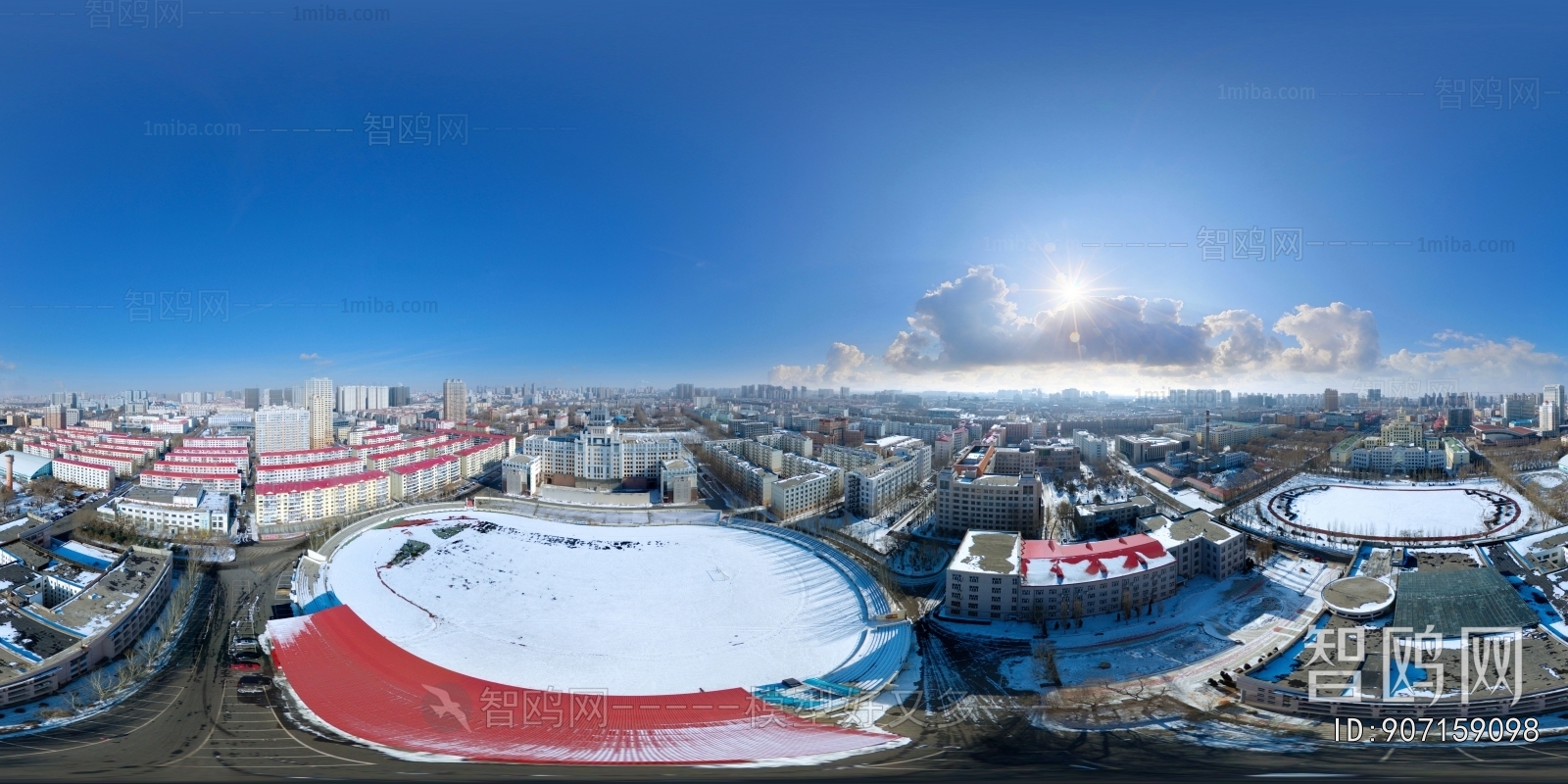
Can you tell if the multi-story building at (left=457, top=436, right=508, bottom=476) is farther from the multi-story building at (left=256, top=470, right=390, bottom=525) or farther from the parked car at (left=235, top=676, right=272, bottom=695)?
the parked car at (left=235, top=676, right=272, bottom=695)

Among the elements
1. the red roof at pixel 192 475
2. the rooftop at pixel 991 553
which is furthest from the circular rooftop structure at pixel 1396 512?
the red roof at pixel 192 475

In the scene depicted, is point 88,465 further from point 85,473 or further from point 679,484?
point 679,484

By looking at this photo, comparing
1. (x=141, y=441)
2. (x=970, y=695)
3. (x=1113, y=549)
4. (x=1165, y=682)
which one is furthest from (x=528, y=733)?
(x=141, y=441)

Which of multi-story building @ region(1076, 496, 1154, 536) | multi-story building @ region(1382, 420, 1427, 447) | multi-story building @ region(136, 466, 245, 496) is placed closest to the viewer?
multi-story building @ region(1076, 496, 1154, 536)

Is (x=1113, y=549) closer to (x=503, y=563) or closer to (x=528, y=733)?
(x=528, y=733)

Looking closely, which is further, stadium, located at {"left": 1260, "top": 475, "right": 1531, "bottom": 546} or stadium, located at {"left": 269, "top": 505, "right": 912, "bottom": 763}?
stadium, located at {"left": 1260, "top": 475, "right": 1531, "bottom": 546}

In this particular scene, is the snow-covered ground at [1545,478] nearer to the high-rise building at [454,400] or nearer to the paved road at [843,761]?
the paved road at [843,761]

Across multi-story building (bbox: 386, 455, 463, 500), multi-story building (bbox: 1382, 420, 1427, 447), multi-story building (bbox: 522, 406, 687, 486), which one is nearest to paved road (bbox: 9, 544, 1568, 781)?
multi-story building (bbox: 386, 455, 463, 500)
